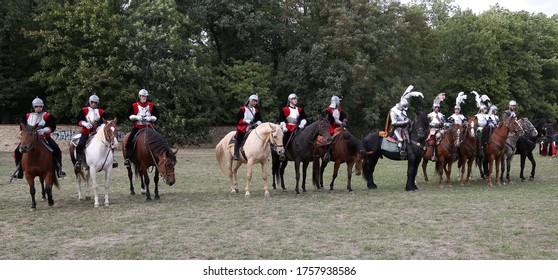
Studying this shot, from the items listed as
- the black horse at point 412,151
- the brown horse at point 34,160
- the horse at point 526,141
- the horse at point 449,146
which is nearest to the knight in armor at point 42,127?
the brown horse at point 34,160

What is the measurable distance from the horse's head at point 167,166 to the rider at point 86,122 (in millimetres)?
1543

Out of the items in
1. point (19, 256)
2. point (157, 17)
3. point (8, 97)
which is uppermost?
point (157, 17)

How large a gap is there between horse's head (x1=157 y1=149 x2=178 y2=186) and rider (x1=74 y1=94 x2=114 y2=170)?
1.54m

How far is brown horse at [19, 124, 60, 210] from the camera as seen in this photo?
12.8 metres

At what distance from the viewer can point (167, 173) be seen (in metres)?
13.8

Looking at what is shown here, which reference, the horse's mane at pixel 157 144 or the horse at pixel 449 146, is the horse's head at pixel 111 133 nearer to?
the horse's mane at pixel 157 144

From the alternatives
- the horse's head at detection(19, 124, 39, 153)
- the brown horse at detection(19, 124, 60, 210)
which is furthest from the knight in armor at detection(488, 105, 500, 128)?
the horse's head at detection(19, 124, 39, 153)

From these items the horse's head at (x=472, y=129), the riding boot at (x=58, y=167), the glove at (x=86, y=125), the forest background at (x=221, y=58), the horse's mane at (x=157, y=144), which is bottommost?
the riding boot at (x=58, y=167)

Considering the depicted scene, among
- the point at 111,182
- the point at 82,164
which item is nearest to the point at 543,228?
the point at 82,164

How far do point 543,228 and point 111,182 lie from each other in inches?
571

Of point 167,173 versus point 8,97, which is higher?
point 8,97

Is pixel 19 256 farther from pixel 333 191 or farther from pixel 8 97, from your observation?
pixel 8 97

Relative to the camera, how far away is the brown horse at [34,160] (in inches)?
504

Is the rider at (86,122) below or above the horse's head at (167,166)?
above
